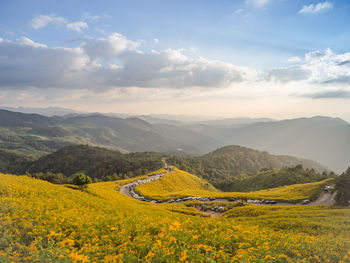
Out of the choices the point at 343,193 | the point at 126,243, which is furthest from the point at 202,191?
the point at 126,243

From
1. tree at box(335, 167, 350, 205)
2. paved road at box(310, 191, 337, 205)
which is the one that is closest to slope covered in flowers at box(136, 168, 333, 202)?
paved road at box(310, 191, 337, 205)

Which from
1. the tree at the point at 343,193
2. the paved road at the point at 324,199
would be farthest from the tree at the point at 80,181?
the paved road at the point at 324,199

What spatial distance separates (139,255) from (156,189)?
237 feet

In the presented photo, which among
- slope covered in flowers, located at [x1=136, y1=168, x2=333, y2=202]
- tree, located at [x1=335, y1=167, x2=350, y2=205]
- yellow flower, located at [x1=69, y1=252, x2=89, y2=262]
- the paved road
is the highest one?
yellow flower, located at [x1=69, y1=252, x2=89, y2=262]

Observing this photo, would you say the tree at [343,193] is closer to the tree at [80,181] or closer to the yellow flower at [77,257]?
the yellow flower at [77,257]

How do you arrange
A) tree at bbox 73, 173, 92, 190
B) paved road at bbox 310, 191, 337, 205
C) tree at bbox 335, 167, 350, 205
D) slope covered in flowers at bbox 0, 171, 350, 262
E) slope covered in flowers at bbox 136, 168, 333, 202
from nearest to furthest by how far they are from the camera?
slope covered in flowers at bbox 0, 171, 350, 262
tree at bbox 335, 167, 350, 205
tree at bbox 73, 173, 92, 190
paved road at bbox 310, 191, 337, 205
slope covered in flowers at bbox 136, 168, 333, 202

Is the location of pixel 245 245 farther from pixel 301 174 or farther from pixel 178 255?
pixel 301 174

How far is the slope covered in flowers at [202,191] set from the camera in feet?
182

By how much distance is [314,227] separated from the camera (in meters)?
19.5

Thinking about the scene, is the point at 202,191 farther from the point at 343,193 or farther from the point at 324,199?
the point at 343,193

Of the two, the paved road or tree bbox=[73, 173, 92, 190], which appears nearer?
tree bbox=[73, 173, 92, 190]

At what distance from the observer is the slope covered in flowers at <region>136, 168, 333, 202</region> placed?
55.4 m

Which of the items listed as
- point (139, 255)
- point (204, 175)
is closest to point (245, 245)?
point (139, 255)

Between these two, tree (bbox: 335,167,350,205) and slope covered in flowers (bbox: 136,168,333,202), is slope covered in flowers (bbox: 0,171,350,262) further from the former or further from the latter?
slope covered in flowers (bbox: 136,168,333,202)
